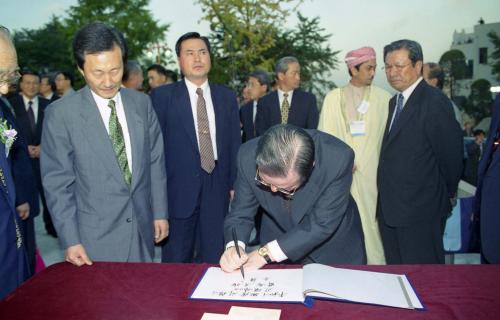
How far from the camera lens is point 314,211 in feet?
6.15

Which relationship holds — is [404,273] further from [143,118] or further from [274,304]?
[143,118]

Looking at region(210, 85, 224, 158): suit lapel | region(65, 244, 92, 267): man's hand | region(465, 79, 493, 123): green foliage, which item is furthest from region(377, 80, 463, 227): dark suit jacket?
region(465, 79, 493, 123): green foliage

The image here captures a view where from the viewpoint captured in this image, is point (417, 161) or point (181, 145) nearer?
point (417, 161)

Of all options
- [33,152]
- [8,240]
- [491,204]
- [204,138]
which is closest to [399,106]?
[491,204]

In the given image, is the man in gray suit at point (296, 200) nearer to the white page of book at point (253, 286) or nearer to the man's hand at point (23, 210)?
the white page of book at point (253, 286)

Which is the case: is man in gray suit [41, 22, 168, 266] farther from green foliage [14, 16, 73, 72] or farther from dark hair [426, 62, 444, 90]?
green foliage [14, 16, 73, 72]

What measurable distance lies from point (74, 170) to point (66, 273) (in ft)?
1.92

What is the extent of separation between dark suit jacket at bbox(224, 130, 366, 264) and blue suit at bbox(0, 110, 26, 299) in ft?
3.04

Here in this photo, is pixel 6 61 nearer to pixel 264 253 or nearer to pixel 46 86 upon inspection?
pixel 264 253

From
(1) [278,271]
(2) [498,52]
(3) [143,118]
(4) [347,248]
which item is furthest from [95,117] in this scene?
(2) [498,52]

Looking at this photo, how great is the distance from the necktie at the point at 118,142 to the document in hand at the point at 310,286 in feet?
2.54

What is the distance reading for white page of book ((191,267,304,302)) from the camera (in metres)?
1.40

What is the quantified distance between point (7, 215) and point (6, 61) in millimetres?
647

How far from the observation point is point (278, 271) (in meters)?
1.61
